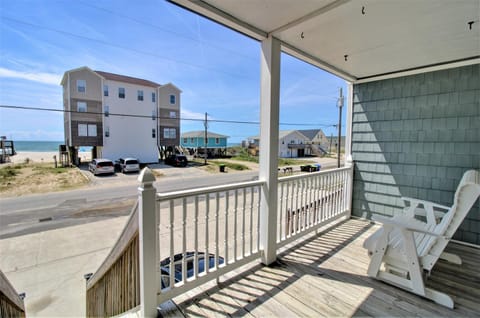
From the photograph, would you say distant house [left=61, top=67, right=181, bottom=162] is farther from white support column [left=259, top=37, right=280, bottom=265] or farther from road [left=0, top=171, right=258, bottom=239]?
white support column [left=259, top=37, right=280, bottom=265]

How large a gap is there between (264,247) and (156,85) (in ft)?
20.4

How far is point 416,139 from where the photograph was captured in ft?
9.62

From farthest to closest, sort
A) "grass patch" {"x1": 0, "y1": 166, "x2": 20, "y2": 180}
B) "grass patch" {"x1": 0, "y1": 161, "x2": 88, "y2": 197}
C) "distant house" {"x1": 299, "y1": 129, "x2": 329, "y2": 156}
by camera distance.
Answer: "distant house" {"x1": 299, "y1": 129, "x2": 329, "y2": 156} → "grass patch" {"x1": 0, "y1": 161, "x2": 88, "y2": 197} → "grass patch" {"x1": 0, "y1": 166, "x2": 20, "y2": 180}

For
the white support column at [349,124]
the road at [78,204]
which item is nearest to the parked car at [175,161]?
the road at [78,204]

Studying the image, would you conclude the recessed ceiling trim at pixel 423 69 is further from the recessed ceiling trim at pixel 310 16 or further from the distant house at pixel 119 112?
the distant house at pixel 119 112

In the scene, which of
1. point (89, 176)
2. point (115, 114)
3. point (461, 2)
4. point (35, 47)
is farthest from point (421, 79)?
point (89, 176)

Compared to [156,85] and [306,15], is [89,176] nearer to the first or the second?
[156,85]

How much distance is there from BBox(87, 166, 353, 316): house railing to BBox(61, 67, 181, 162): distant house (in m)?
4.94

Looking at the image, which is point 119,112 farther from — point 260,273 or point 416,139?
point 416,139

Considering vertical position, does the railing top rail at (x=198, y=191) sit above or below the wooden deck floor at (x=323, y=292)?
above

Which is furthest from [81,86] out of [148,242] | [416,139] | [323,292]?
[416,139]

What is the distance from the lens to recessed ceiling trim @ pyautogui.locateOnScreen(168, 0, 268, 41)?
152 centimetres

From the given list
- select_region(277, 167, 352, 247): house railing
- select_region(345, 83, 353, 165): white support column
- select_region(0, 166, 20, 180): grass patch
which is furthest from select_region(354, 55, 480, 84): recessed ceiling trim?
select_region(0, 166, 20, 180): grass patch

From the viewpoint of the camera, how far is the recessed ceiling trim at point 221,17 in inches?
59.7
